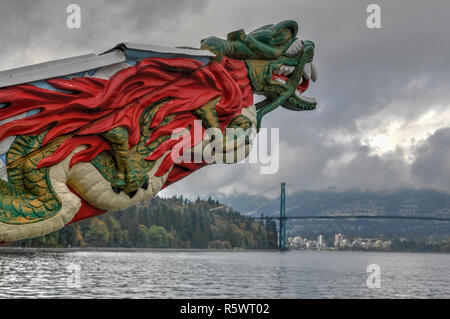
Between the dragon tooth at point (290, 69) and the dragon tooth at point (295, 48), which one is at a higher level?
the dragon tooth at point (295, 48)

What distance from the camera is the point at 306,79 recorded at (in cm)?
667

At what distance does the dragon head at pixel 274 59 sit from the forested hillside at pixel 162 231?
4101 cm

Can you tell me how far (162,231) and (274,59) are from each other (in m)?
61.5

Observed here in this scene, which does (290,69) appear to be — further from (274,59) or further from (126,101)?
(126,101)

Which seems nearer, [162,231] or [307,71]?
[307,71]

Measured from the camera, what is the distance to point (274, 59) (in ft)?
20.1

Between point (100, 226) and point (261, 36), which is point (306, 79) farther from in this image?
point (100, 226)

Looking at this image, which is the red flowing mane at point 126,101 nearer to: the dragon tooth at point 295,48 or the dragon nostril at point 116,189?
the dragon nostril at point 116,189

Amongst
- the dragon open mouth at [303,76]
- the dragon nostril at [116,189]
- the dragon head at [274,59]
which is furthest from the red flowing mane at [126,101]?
the dragon open mouth at [303,76]

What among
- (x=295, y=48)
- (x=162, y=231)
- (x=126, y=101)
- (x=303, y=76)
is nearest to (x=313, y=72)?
(x=303, y=76)

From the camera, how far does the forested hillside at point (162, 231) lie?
2090 inches
